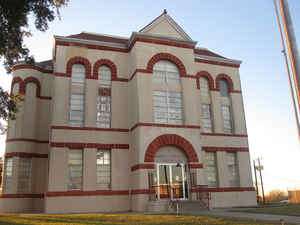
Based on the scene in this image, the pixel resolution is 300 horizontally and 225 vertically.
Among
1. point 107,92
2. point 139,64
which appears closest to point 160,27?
point 139,64

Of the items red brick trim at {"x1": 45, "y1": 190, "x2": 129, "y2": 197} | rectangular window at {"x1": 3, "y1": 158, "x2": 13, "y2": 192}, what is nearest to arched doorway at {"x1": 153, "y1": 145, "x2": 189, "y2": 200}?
red brick trim at {"x1": 45, "y1": 190, "x2": 129, "y2": 197}

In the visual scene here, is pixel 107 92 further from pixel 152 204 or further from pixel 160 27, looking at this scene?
pixel 152 204

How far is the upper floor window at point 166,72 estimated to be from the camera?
23344mm

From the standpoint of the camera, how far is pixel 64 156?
21078mm

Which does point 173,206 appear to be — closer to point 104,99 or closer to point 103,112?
point 103,112

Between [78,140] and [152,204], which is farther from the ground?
[78,140]

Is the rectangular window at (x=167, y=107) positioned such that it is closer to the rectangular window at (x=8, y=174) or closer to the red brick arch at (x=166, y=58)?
the red brick arch at (x=166, y=58)

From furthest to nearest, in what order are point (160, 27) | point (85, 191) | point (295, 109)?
point (160, 27)
point (85, 191)
point (295, 109)

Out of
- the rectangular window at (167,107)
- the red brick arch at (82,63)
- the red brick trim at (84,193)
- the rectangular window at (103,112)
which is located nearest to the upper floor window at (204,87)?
the rectangular window at (167,107)

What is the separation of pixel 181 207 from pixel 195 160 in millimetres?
3914

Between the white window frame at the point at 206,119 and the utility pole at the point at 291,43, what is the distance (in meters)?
17.6

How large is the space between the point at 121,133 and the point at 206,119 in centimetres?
741

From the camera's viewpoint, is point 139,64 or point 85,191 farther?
point 139,64

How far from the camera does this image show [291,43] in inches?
304
